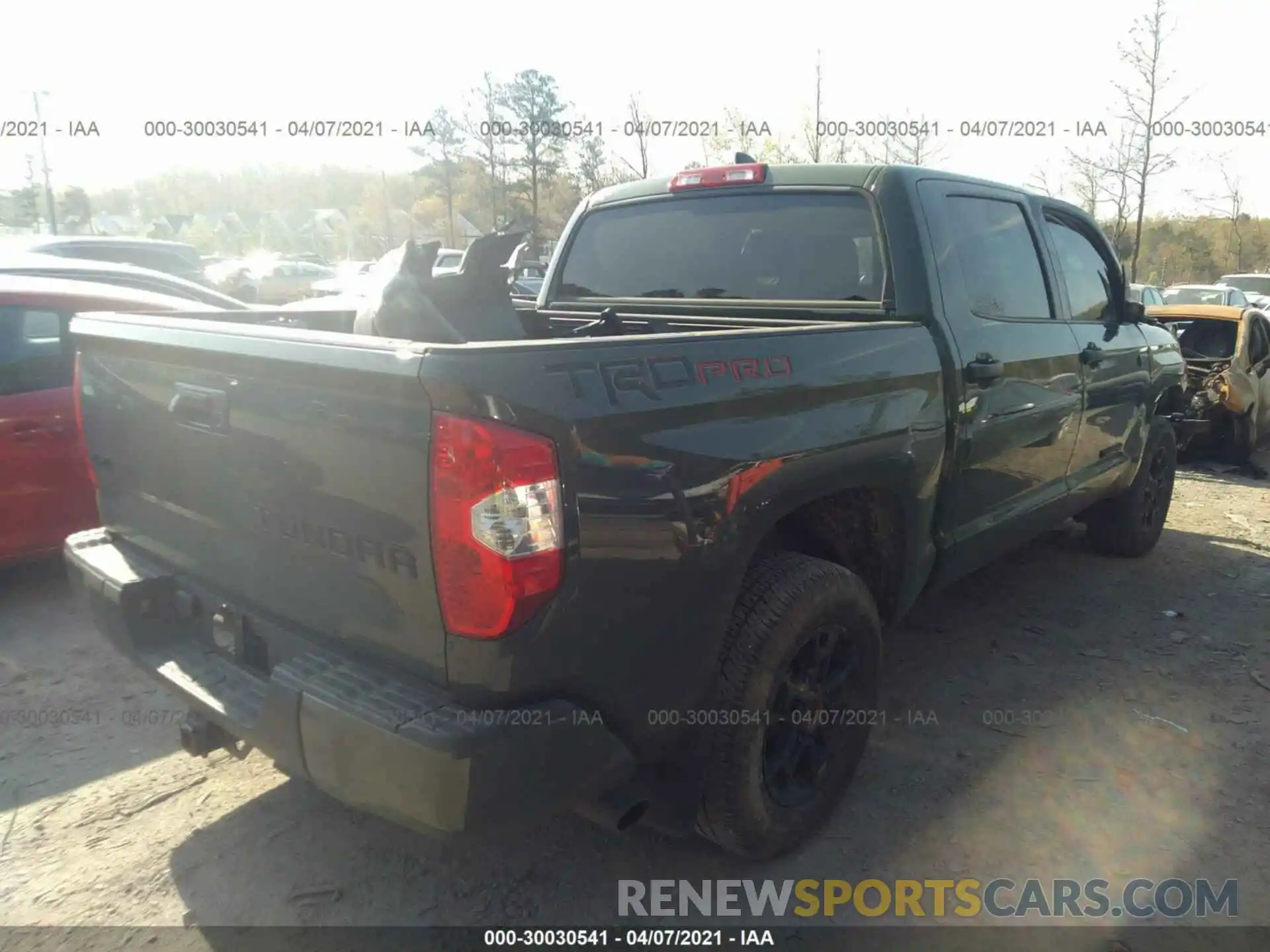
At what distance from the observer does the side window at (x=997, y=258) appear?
136 inches

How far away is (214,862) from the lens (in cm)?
270

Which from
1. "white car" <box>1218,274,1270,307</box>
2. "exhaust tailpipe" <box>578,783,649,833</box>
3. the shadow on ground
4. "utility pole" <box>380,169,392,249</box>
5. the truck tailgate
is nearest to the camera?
the truck tailgate

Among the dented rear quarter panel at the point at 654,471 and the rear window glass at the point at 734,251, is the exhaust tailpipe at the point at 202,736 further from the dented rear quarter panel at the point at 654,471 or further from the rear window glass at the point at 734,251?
the rear window glass at the point at 734,251

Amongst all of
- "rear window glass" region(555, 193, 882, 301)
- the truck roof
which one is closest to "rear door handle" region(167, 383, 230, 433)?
"rear window glass" region(555, 193, 882, 301)

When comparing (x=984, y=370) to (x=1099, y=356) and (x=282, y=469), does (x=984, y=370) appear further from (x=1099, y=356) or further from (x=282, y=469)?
(x=282, y=469)

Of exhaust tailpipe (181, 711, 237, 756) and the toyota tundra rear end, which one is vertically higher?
the toyota tundra rear end

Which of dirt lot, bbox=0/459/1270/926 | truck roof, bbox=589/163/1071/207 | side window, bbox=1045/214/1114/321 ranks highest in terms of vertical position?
truck roof, bbox=589/163/1071/207

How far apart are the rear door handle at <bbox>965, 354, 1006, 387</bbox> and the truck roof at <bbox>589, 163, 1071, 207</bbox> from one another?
0.70 m

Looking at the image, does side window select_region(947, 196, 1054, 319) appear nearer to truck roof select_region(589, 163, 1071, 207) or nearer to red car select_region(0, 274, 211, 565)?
truck roof select_region(589, 163, 1071, 207)

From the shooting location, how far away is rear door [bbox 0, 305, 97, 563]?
14.1 ft

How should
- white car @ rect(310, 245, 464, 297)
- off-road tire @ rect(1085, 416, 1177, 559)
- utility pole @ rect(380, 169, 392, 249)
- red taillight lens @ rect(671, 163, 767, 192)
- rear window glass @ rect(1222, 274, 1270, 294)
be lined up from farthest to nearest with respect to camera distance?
utility pole @ rect(380, 169, 392, 249), rear window glass @ rect(1222, 274, 1270, 294), off-road tire @ rect(1085, 416, 1177, 559), red taillight lens @ rect(671, 163, 767, 192), white car @ rect(310, 245, 464, 297)

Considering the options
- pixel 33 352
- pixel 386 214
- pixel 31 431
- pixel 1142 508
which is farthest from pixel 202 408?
pixel 386 214
